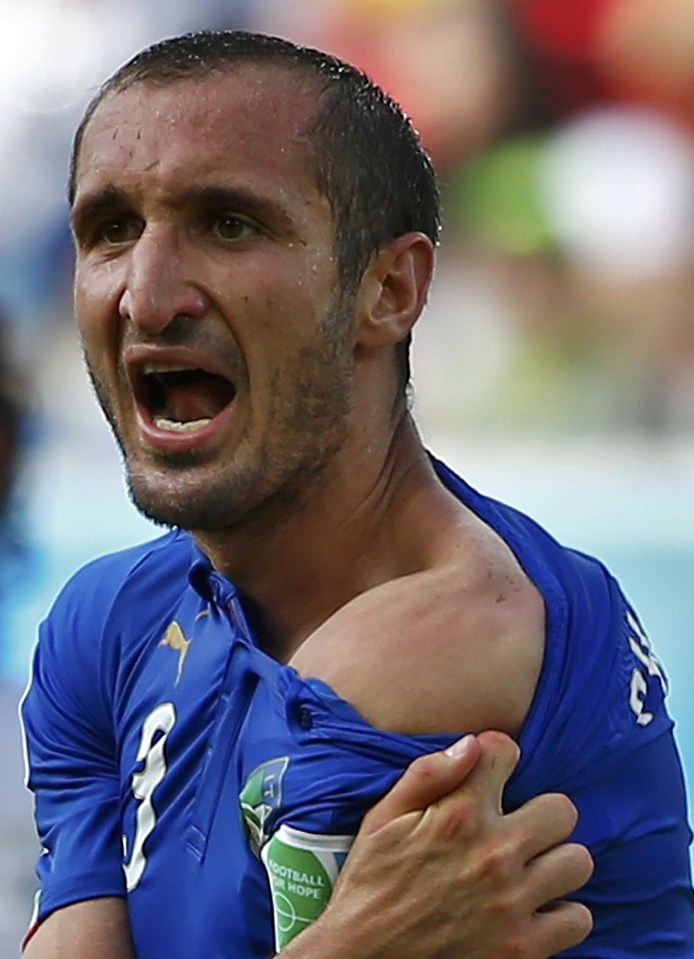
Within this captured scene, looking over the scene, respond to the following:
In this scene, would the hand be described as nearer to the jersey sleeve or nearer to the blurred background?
the jersey sleeve

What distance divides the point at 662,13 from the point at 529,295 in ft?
2.27

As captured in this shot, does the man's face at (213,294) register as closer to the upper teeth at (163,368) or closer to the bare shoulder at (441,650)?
the upper teeth at (163,368)

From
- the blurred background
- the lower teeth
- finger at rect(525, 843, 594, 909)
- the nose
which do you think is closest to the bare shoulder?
finger at rect(525, 843, 594, 909)

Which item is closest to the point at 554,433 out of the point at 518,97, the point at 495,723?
the point at 518,97

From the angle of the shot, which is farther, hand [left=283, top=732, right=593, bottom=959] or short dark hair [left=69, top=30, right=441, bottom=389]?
short dark hair [left=69, top=30, right=441, bottom=389]

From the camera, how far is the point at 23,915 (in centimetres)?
407

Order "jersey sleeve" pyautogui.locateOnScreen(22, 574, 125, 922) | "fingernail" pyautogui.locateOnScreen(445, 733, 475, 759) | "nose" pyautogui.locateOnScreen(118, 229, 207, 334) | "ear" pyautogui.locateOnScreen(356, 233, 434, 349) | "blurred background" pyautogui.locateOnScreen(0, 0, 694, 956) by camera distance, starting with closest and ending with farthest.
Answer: "fingernail" pyautogui.locateOnScreen(445, 733, 475, 759) → "nose" pyautogui.locateOnScreen(118, 229, 207, 334) → "ear" pyautogui.locateOnScreen(356, 233, 434, 349) → "jersey sleeve" pyautogui.locateOnScreen(22, 574, 125, 922) → "blurred background" pyautogui.locateOnScreen(0, 0, 694, 956)

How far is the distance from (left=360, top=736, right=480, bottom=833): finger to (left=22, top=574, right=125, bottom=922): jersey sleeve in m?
0.45

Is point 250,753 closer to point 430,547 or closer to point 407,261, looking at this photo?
point 430,547

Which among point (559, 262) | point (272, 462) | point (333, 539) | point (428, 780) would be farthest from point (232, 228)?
point (559, 262)

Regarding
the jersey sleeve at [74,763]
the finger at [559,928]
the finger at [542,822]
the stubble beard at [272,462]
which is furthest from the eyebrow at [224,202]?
the finger at [559,928]

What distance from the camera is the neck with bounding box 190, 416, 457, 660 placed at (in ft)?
6.46

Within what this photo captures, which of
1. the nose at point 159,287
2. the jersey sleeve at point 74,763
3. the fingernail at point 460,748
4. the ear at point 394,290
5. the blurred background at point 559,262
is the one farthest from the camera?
the blurred background at point 559,262

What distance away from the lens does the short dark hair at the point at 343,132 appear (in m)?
1.90
